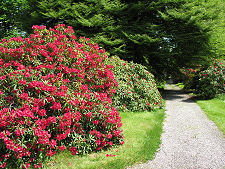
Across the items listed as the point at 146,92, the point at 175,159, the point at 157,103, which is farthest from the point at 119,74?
the point at 175,159

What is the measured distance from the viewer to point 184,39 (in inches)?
464

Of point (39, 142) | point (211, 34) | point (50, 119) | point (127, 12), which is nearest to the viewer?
point (39, 142)

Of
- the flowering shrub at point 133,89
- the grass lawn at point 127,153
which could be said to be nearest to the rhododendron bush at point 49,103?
the grass lawn at point 127,153

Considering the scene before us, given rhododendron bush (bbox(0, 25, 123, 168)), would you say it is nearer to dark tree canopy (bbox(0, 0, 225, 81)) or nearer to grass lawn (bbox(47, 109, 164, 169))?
grass lawn (bbox(47, 109, 164, 169))

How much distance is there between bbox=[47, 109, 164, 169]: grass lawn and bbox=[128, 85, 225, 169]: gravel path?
0.19 meters

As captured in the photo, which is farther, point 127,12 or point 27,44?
point 127,12

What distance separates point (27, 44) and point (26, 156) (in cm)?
256

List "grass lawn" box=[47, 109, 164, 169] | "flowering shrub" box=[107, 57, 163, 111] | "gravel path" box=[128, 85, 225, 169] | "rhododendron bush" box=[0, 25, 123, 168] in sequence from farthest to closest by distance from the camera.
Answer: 1. "flowering shrub" box=[107, 57, 163, 111]
2. "gravel path" box=[128, 85, 225, 169]
3. "grass lawn" box=[47, 109, 164, 169]
4. "rhododendron bush" box=[0, 25, 123, 168]

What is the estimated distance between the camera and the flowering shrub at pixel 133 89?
7594mm

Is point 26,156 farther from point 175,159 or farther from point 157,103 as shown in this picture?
point 157,103

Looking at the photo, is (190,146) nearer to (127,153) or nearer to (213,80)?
(127,153)

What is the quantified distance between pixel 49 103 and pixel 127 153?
194 cm

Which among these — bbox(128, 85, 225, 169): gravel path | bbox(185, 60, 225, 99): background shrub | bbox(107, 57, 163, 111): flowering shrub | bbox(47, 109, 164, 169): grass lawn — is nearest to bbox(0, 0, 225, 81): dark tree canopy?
bbox(185, 60, 225, 99): background shrub

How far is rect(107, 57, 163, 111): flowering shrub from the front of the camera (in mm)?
7594
